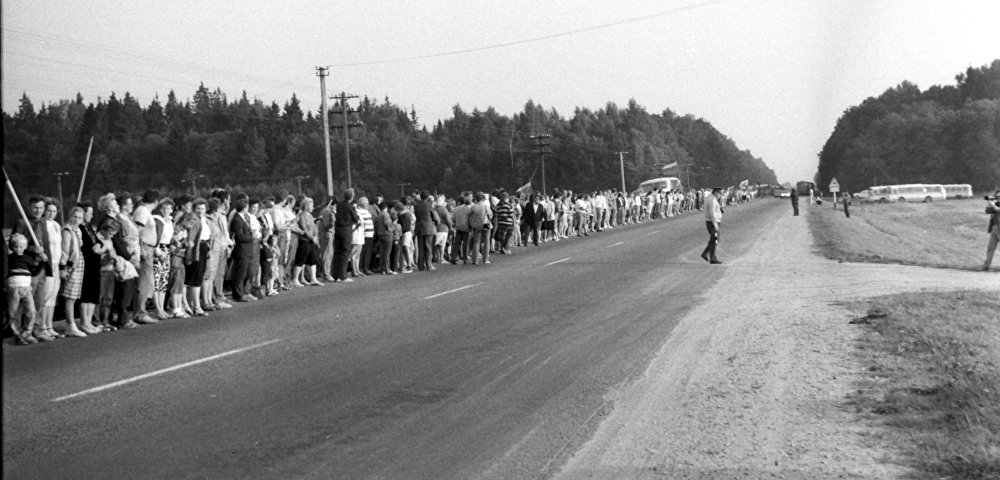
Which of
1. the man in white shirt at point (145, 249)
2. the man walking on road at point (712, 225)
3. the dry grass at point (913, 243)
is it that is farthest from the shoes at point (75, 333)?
the dry grass at point (913, 243)

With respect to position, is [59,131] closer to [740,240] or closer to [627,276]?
[740,240]

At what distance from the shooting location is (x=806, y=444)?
6352mm

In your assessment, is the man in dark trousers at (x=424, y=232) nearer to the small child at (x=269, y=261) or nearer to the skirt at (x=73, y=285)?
the small child at (x=269, y=261)

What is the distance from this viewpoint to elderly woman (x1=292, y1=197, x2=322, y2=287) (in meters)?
18.7

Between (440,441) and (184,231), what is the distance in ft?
32.0

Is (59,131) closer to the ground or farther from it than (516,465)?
farther from it

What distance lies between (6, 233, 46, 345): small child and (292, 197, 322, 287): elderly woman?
704 cm

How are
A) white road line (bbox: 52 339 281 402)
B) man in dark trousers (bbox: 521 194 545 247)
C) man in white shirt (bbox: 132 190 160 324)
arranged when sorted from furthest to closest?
man in dark trousers (bbox: 521 194 545 247)
man in white shirt (bbox: 132 190 160 324)
white road line (bbox: 52 339 281 402)

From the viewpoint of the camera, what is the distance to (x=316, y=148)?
120 m

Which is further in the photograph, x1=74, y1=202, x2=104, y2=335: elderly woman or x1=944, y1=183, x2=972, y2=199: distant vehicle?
x1=944, y1=183, x2=972, y2=199: distant vehicle

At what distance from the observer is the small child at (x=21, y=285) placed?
37.6 feet

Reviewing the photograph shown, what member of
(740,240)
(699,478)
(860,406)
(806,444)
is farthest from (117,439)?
(740,240)

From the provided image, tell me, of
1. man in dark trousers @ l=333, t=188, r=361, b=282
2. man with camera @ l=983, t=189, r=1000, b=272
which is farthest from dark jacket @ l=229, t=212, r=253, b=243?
man with camera @ l=983, t=189, r=1000, b=272

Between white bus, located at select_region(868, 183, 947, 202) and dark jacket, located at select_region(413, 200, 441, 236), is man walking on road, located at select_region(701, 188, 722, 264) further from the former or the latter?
white bus, located at select_region(868, 183, 947, 202)
